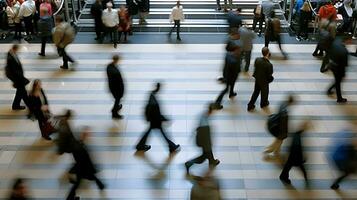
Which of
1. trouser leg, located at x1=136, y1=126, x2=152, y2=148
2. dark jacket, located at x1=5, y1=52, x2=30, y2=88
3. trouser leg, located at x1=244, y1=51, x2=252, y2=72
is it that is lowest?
trouser leg, located at x1=136, y1=126, x2=152, y2=148

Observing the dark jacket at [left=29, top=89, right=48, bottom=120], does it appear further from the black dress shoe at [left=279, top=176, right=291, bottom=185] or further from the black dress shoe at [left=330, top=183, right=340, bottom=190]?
the black dress shoe at [left=330, top=183, right=340, bottom=190]

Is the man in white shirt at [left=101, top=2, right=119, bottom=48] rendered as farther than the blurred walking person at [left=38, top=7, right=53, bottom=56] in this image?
Yes

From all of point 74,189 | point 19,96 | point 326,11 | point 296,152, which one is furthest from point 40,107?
point 326,11

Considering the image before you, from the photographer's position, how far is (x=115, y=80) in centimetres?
969

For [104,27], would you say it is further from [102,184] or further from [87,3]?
[102,184]

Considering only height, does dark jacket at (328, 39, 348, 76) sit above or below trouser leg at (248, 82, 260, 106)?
above

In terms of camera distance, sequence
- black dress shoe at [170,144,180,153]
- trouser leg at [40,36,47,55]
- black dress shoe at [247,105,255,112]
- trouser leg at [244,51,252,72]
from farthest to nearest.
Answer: trouser leg at [40,36,47,55]
trouser leg at [244,51,252,72]
black dress shoe at [247,105,255,112]
black dress shoe at [170,144,180,153]

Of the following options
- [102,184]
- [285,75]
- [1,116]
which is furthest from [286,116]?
[1,116]

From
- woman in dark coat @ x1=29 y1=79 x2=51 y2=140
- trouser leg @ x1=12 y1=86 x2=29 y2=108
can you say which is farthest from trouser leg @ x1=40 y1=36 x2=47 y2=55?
woman in dark coat @ x1=29 y1=79 x2=51 y2=140

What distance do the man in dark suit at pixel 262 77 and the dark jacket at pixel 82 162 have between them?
4.25 m

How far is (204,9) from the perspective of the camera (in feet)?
56.2

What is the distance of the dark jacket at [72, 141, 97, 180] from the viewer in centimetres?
727

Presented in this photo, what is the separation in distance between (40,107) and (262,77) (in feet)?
14.8

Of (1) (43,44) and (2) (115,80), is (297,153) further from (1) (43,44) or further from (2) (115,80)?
(1) (43,44)
